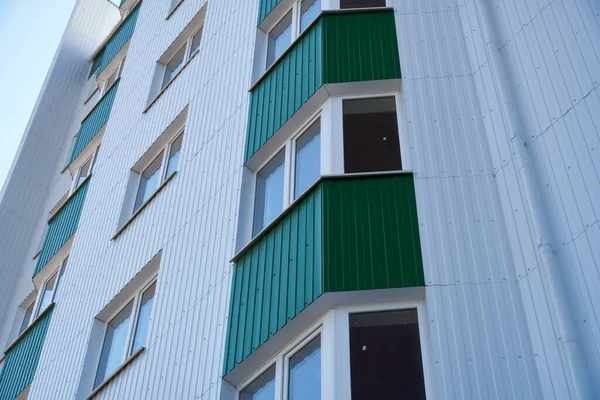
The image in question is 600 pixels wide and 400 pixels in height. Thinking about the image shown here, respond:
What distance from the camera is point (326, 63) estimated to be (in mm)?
13508

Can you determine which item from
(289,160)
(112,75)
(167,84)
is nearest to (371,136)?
(289,160)

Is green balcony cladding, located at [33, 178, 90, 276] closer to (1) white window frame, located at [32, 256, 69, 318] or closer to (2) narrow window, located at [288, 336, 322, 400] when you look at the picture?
(1) white window frame, located at [32, 256, 69, 318]

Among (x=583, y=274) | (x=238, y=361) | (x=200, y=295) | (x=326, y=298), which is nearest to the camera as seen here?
(x=583, y=274)

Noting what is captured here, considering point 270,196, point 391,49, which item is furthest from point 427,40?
point 270,196

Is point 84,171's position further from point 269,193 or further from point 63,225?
point 269,193

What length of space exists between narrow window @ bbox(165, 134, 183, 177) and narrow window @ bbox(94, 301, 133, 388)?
311 cm

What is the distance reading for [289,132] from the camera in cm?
1369

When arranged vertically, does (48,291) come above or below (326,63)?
above

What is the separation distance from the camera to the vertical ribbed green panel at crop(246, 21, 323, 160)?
44.8ft

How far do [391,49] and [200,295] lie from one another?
483 cm

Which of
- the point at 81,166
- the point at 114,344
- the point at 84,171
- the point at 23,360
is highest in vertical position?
the point at 81,166

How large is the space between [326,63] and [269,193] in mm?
2239

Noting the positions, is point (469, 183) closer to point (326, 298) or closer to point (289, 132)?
point (326, 298)

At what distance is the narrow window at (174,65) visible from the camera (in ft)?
69.6
